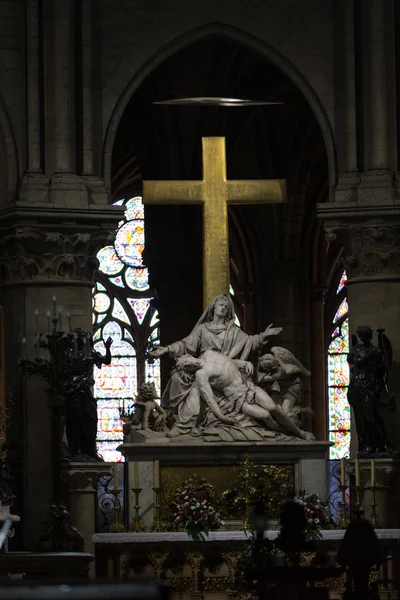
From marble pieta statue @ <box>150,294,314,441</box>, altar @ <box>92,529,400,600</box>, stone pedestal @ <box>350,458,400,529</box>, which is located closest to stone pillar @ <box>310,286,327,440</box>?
stone pedestal @ <box>350,458,400,529</box>

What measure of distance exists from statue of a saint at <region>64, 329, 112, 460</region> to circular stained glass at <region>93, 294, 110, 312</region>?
13395mm

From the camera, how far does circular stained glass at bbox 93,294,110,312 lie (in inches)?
1382

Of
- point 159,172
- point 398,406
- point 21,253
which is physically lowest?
point 398,406

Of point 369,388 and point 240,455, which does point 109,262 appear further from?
point 240,455

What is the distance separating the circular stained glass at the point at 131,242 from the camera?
3544cm

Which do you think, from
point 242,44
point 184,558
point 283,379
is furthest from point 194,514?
point 242,44

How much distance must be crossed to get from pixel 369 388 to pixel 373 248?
2.30m

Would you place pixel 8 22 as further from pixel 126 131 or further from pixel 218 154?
pixel 126 131

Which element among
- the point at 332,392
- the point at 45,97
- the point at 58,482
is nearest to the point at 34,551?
the point at 58,482

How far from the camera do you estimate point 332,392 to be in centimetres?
3388

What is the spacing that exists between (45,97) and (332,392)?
41.5ft

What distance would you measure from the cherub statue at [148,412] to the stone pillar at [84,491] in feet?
4.29

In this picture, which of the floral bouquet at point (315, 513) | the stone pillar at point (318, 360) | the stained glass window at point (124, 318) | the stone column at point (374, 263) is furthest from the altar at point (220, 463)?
the stained glass window at point (124, 318)

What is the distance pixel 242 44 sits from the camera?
2397cm
